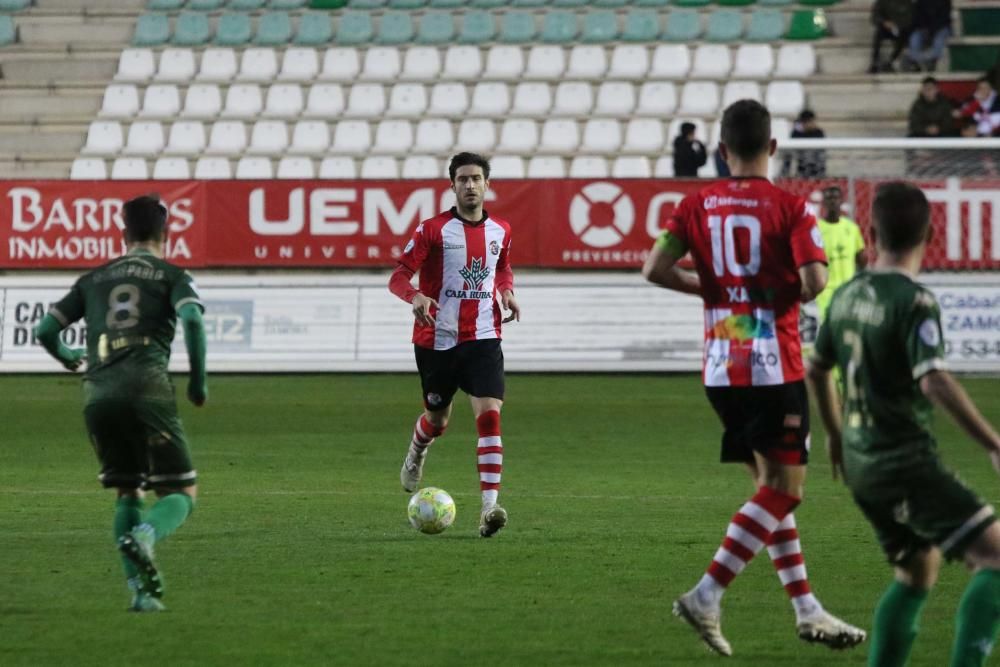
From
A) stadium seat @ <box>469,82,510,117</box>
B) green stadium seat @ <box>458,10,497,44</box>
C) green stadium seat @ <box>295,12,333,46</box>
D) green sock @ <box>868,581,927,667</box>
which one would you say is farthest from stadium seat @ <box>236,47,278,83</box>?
green sock @ <box>868,581,927,667</box>

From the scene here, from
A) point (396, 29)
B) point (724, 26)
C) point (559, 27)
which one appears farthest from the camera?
point (396, 29)

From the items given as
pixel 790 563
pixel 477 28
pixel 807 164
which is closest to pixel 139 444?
pixel 790 563

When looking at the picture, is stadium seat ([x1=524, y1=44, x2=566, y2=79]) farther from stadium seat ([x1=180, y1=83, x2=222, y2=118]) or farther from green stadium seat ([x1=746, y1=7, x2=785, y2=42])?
stadium seat ([x1=180, y1=83, x2=222, y2=118])

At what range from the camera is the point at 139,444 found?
7.04 m

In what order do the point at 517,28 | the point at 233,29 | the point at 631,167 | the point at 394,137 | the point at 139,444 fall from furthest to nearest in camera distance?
1. the point at 233,29
2. the point at 517,28
3. the point at 394,137
4. the point at 631,167
5. the point at 139,444

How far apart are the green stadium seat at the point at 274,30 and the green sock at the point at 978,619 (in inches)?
986

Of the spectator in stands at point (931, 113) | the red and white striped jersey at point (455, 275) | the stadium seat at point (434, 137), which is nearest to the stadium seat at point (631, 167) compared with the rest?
the stadium seat at point (434, 137)

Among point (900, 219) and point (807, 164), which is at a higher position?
point (807, 164)

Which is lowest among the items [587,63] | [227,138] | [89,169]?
[89,169]

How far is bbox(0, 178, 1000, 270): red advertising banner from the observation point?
22891 mm

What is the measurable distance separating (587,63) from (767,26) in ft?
9.16

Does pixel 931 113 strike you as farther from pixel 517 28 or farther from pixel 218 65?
pixel 218 65

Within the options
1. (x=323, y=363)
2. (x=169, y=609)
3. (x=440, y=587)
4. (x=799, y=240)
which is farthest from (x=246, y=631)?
(x=323, y=363)

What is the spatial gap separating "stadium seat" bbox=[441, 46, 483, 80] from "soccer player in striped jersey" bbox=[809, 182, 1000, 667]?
2259 centimetres
